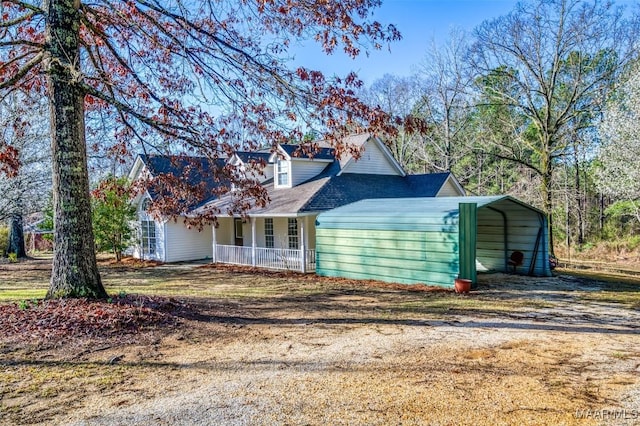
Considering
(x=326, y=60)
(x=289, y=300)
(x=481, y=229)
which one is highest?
(x=326, y=60)

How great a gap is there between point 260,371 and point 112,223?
1855 centimetres

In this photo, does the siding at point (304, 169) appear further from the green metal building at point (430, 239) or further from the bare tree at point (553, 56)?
the bare tree at point (553, 56)

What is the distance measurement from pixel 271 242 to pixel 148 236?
6.99 meters

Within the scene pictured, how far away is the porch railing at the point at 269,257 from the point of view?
55.1 feet

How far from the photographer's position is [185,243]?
22078 millimetres

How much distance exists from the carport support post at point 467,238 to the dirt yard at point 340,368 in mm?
2239

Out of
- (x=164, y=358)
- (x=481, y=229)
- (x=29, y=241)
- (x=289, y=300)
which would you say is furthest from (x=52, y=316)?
(x=29, y=241)

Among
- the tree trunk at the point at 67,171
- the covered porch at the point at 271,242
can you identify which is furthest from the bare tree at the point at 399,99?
the tree trunk at the point at 67,171

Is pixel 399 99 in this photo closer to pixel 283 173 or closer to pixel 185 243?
pixel 283 173

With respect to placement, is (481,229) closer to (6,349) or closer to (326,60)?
(326,60)

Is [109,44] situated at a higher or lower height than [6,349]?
higher

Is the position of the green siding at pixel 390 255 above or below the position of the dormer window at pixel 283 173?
below

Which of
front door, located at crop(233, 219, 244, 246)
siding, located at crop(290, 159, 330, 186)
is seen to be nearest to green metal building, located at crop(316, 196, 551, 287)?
siding, located at crop(290, 159, 330, 186)

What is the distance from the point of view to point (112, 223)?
2109cm
